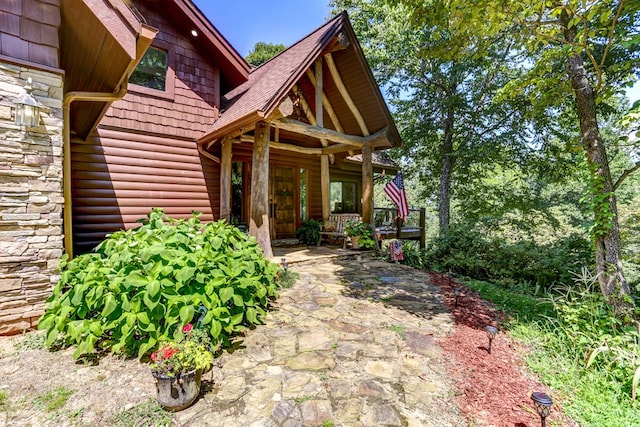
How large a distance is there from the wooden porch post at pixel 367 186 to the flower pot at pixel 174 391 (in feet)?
20.6

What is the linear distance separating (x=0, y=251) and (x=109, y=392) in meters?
2.22

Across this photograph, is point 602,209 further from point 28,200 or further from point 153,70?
point 153,70

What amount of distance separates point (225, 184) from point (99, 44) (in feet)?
12.0

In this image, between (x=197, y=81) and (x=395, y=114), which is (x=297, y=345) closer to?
(x=197, y=81)

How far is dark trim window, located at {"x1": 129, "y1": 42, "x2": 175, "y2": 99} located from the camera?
6516 millimetres

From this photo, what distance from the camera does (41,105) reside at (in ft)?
11.3

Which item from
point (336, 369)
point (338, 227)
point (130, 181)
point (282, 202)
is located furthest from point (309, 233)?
point (336, 369)

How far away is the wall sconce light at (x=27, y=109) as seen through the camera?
331cm

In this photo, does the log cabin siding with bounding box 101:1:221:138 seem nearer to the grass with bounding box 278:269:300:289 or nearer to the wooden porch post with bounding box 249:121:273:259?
the wooden porch post with bounding box 249:121:273:259

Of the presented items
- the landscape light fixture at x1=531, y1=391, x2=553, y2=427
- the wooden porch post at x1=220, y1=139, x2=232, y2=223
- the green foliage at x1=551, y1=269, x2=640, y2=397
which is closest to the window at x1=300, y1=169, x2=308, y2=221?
the wooden porch post at x1=220, y1=139, x2=232, y2=223

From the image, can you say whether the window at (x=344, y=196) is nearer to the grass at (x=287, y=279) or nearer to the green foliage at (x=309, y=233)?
the green foliage at (x=309, y=233)

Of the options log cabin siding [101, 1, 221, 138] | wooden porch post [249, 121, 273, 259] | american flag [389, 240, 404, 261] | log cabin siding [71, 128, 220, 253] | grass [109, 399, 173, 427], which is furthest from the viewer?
american flag [389, 240, 404, 261]

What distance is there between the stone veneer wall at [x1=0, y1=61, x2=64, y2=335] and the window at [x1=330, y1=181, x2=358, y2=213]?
8920mm

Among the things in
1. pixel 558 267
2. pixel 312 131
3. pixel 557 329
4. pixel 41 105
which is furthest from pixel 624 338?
pixel 41 105
